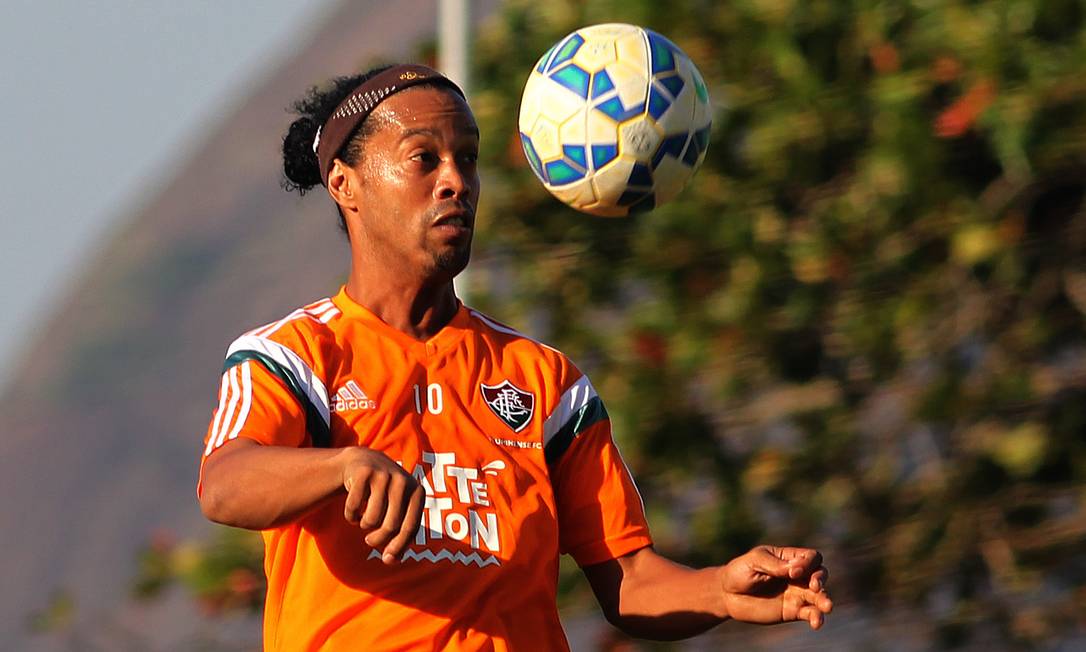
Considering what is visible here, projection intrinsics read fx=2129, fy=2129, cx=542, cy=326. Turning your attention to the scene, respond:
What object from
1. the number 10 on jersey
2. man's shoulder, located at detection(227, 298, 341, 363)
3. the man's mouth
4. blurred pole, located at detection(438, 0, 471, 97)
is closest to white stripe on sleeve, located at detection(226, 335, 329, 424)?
man's shoulder, located at detection(227, 298, 341, 363)

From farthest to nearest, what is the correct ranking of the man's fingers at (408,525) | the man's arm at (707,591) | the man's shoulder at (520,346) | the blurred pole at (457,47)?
the blurred pole at (457,47)
the man's shoulder at (520,346)
the man's arm at (707,591)
the man's fingers at (408,525)

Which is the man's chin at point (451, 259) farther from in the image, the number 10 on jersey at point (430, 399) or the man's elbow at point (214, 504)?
the man's elbow at point (214, 504)

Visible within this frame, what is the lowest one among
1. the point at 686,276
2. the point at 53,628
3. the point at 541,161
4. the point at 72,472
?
the point at 72,472

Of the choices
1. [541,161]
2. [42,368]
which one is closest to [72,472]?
[42,368]

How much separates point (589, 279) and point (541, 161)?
3374 millimetres

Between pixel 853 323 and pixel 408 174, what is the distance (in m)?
4.29

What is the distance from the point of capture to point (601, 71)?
568cm

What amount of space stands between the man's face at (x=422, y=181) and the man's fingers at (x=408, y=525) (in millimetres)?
926

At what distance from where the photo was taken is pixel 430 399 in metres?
4.52

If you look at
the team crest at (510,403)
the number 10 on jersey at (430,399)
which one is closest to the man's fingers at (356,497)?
the number 10 on jersey at (430,399)

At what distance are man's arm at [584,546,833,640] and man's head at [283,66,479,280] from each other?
2.59 ft

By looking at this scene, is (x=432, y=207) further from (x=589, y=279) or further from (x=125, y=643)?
(x=125, y=643)

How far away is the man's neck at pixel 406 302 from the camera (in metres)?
4.67

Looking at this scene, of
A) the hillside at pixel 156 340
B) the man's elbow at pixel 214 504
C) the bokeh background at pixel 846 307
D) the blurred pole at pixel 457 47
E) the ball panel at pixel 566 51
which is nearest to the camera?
the man's elbow at pixel 214 504
